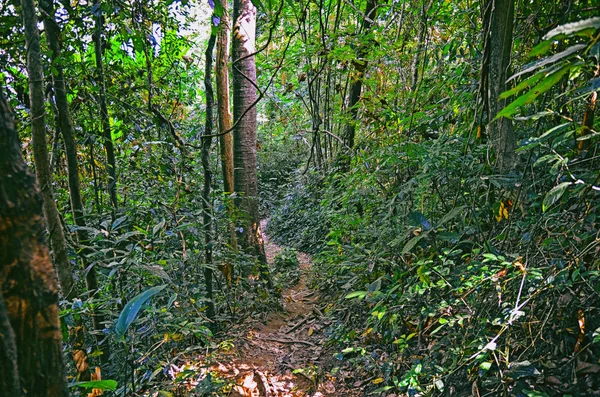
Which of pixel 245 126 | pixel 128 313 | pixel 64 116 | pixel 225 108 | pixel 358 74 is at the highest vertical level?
pixel 358 74

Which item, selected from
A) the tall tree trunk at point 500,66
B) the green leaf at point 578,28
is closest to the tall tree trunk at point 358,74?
the tall tree trunk at point 500,66

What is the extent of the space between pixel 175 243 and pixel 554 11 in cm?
363

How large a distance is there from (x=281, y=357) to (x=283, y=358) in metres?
0.03

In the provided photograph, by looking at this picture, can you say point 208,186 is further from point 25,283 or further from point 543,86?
point 543,86

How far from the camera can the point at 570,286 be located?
1.74 metres

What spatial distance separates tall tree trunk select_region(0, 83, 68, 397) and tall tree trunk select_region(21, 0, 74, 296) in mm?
1593

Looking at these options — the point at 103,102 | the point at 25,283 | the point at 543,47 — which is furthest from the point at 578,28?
the point at 103,102

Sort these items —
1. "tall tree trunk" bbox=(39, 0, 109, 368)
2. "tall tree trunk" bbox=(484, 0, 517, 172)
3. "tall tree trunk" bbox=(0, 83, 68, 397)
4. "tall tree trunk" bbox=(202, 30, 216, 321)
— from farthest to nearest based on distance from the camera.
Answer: "tall tree trunk" bbox=(202, 30, 216, 321), "tall tree trunk" bbox=(39, 0, 109, 368), "tall tree trunk" bbox=(484, 0, 517, 172), "tall tree trunk" bbox=(0, 83, 68, 397)

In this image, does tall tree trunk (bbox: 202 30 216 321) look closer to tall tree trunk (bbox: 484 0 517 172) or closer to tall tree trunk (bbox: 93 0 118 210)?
tall tree trunk (bbox: 93 0 118 210)

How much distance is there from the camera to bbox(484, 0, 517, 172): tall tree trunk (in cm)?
212

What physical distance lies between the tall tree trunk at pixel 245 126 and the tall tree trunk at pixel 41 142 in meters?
2.50

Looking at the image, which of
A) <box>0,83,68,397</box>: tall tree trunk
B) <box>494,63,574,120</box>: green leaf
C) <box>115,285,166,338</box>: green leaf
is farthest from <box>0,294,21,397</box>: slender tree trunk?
<box>115,285,166,338</box>: green leaf

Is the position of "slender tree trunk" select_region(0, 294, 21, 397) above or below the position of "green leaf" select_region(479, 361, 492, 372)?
above

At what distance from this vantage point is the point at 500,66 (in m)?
2.15
